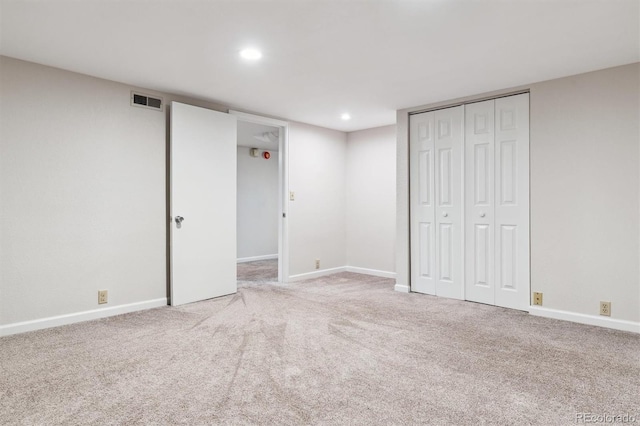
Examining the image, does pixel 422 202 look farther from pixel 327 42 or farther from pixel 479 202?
pixel 327 42

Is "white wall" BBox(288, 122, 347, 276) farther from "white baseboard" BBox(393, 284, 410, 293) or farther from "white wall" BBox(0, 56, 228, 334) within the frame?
"white wall" BBox(0, 56, 228, 334)

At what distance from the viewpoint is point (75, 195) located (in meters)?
3.47

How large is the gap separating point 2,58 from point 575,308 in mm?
5441

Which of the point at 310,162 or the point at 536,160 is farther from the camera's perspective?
the point at 310,162

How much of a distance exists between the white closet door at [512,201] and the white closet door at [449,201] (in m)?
0.41

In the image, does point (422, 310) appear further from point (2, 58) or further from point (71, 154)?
point (2, 58)

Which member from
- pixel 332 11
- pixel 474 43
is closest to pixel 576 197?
pixel 474 43

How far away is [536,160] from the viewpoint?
3732 millimetres

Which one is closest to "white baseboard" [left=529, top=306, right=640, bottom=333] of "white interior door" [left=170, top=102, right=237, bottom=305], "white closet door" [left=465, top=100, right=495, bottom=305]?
"white closet door" [left=465, top=100, right=495, bottom=305]

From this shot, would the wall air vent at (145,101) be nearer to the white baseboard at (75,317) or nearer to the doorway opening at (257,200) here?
the white baseboard at (75,317)

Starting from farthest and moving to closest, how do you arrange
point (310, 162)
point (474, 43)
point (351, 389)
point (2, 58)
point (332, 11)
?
point (310, 162)
point (2, 58)
point (474, 43)
point (332, 11)
point (351, 389)

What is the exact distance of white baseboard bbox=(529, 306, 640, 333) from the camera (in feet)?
10.5

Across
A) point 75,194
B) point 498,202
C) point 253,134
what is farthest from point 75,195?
point 498,202

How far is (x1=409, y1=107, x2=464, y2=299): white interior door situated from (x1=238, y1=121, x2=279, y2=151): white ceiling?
8.27ft
